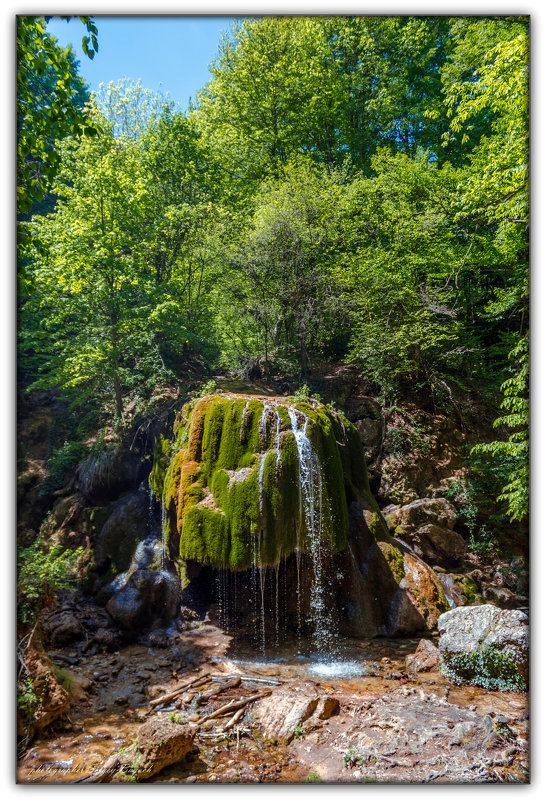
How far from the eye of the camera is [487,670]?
4.11m

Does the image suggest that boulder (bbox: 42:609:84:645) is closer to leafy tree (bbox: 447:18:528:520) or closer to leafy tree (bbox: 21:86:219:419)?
leafy tree (bbox: 21:86:219:419)

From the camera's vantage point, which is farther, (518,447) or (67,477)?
(67,477)

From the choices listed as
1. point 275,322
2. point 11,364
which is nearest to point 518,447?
point 11,364

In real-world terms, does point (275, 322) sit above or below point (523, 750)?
above

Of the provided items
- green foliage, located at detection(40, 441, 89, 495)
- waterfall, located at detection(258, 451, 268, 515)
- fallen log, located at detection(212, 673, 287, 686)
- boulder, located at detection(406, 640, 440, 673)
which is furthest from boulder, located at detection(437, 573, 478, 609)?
green foliage, located at detection(40, 441, 89, 495)

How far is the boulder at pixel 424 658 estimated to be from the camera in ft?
15.1

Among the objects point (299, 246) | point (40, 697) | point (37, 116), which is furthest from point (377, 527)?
point (37, 116)

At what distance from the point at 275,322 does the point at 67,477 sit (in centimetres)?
542

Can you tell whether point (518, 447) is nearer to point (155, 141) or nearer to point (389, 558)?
point (389, 558)

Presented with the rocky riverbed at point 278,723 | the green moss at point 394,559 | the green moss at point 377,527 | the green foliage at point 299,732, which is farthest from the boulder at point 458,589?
the green foliage at point 299,732

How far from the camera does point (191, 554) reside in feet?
17.5

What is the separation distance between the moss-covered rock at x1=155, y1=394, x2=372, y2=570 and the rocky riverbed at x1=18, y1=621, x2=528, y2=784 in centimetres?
133

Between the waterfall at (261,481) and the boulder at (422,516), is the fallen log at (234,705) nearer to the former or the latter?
the waterfall at (261,481)

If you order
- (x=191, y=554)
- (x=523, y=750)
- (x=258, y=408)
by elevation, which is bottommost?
(x=523, y=750)
